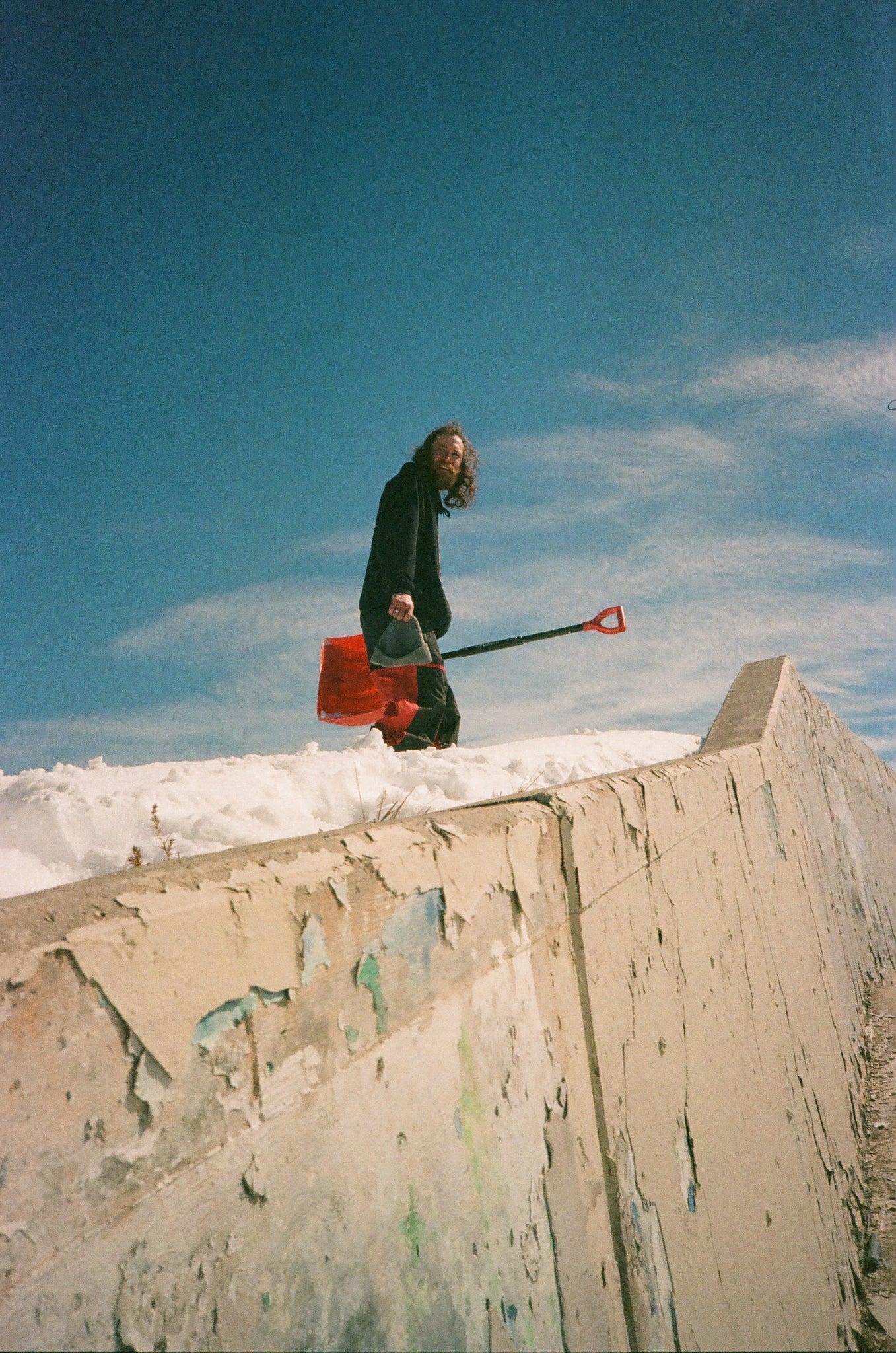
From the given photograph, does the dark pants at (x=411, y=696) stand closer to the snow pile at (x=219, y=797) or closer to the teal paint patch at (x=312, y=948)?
the snow pile at (x=219, y=797)

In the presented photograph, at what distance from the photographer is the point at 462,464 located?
4648 mm

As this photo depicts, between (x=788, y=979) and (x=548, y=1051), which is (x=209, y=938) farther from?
(x=788, y=979)

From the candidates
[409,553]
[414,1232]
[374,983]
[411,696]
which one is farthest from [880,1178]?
[409,553]

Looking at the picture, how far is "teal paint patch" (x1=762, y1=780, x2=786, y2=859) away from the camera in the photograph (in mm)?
2426

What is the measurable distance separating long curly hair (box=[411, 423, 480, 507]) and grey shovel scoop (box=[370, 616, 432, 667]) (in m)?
0.83

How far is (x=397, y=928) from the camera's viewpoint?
794 mm

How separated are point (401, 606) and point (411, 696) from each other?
0.56 meters

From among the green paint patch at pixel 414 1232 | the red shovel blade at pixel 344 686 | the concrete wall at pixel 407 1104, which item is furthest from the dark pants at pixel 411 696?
the green paint patch at pixel 414 1232

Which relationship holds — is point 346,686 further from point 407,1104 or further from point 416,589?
point 407,1104

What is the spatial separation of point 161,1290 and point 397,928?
335 mm

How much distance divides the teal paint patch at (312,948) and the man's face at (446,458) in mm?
4075

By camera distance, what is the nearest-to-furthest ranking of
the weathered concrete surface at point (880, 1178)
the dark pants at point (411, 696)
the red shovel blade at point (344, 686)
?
the weathered concrete surface at point (880, 1178) < the dark pants at point (411, 696) < the red shovel blade at point (344, 686)

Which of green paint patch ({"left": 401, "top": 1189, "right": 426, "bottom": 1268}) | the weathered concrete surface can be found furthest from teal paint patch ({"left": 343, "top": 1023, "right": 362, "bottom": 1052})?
the weathered concrete surface

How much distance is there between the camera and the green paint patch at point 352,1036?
714mm
